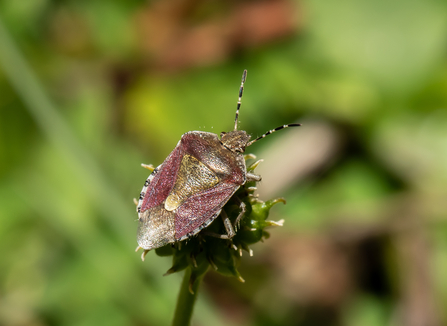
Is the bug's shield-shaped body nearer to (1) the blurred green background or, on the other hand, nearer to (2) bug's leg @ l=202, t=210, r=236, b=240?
(2) bug's leg @ l=202, t=210, r=236, b=240

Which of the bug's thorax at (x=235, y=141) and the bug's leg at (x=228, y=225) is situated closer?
the bug's leg at (x=228, y=225)

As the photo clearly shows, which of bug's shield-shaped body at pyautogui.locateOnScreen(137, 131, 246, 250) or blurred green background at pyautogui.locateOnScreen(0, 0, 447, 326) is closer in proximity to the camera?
bug's shield-shaped body at pyautogui.locateOnScreen(137, 131, 246, 250)

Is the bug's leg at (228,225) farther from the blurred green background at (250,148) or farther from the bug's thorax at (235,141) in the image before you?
the blurred green background at (250,148)

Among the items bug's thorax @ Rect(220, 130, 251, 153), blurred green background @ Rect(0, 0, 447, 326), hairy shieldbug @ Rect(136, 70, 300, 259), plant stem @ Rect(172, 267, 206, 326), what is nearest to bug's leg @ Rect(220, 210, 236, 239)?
hairy shieldbug @ Rect(136, 70, 300, 259)

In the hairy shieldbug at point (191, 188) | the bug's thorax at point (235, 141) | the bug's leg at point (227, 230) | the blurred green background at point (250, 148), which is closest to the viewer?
the bug's leg at point (227, 230)

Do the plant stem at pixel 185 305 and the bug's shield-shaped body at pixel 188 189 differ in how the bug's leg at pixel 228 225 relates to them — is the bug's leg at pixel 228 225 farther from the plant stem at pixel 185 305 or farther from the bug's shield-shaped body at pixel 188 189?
the plant stem at pixel 185 305

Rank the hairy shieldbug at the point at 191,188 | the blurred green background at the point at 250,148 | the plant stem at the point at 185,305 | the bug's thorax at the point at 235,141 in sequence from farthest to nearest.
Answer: the blurred green background at the point at 250,148 → the bug's thorax at the point at 235,141 → the hairy shieldbug at the point at 191,188 → the plant stem at the point at 185,305

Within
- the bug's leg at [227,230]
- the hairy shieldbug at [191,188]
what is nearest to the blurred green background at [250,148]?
the hairy shieldbug at [191,188]

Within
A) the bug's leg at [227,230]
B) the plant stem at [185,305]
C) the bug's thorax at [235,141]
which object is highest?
the bug's thorax at [235,141]

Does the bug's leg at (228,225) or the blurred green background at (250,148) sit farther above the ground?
the blurred green background at (250,148)

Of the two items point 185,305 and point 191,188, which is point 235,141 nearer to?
point 191,188
